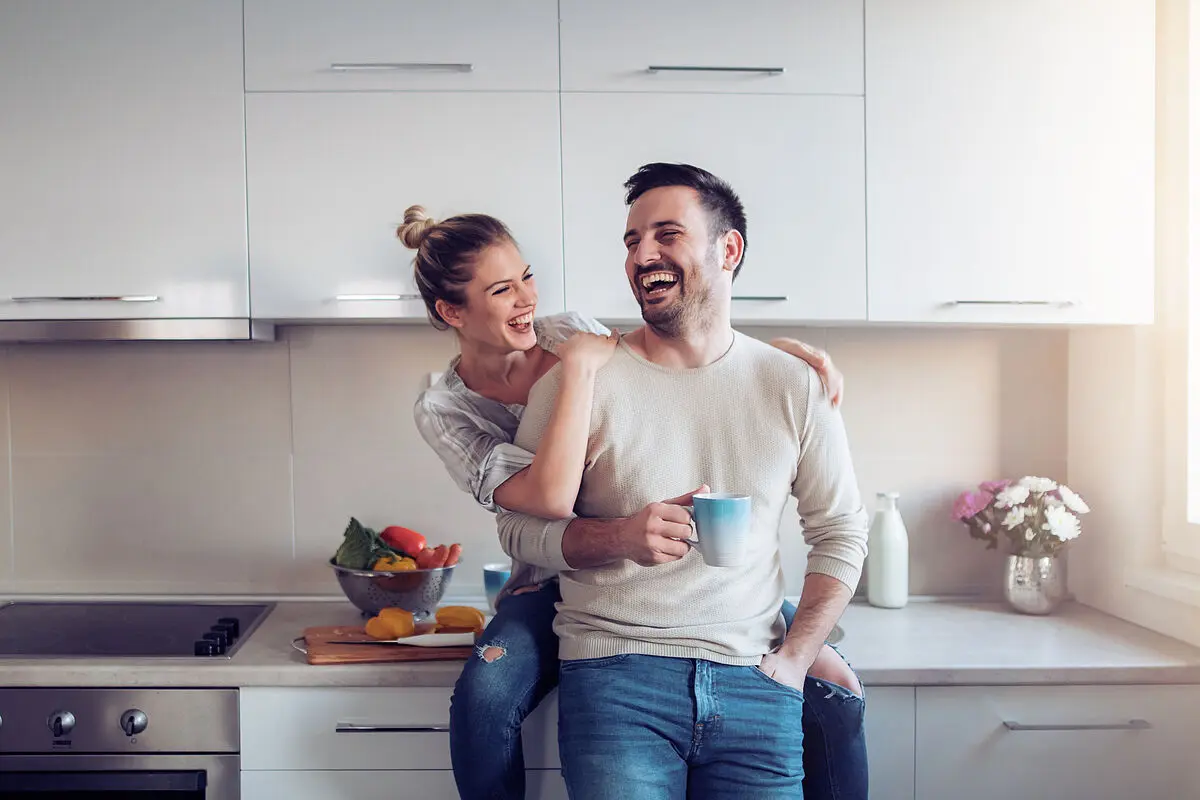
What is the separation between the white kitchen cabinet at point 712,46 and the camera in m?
2.02

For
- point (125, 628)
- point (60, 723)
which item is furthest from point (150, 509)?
point (60, 723)

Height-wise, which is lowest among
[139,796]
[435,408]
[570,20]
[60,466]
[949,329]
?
[139,796]

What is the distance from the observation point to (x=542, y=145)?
6.63 feet

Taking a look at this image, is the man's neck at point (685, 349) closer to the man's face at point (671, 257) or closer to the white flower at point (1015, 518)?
the man's face at point (671, 257)

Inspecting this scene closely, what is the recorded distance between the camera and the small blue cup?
213 centimetres

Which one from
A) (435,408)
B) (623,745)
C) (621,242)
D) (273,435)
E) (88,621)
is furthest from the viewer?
(273,435)

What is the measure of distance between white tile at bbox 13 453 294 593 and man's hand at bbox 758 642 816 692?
135 cm

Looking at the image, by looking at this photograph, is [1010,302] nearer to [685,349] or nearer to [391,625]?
[685,349]

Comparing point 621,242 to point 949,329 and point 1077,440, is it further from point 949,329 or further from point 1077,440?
point 1077,440

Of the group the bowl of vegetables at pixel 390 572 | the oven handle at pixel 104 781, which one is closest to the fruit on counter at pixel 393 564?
the bowl of vegetables at pixel 390 572

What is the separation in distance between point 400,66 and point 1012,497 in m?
1.69

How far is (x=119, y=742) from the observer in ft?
5.87

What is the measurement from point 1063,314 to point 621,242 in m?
0.98

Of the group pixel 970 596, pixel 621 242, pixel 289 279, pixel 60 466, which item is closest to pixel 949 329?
pixel 970 596
